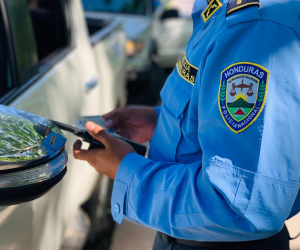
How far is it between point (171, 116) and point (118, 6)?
4894 mm

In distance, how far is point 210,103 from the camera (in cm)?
75

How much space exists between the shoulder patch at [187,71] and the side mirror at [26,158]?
1.13 feet

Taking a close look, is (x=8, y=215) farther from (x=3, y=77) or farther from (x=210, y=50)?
(x=210, y=50)

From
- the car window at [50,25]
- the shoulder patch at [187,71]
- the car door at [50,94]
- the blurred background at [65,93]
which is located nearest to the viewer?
the shoulder patch at [187,71]

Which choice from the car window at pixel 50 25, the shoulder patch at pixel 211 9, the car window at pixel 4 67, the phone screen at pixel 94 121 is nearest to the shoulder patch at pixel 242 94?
the shoulder patch at pixel 211 9

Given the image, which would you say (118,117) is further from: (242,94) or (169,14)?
(169,14)

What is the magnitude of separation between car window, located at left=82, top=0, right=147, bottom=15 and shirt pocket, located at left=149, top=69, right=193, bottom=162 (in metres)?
4.62

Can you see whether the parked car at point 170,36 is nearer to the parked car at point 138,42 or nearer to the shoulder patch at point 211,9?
the parked car at point 138,42

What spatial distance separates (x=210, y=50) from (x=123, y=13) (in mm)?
5004

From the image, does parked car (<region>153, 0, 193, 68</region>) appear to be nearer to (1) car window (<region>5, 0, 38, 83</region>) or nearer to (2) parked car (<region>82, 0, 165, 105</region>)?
(2) parked car (<region>82, 0, 165, 105</region>)

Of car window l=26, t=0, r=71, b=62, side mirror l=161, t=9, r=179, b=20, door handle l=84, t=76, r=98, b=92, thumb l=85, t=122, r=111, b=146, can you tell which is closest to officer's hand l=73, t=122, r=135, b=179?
thumb l=85, t=122, r=111, b=146

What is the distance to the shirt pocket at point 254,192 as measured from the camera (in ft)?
2.30

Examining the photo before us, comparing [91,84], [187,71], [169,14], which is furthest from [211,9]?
[169,14]

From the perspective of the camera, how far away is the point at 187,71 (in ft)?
2.98
